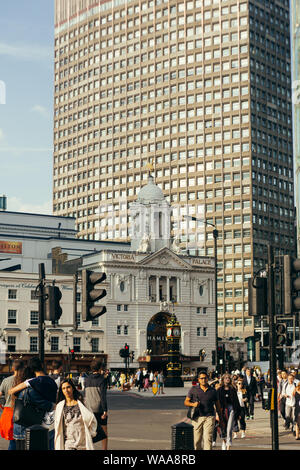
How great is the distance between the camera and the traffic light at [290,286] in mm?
16969

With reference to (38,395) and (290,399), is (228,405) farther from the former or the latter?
(38,395)

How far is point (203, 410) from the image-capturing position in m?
18.5

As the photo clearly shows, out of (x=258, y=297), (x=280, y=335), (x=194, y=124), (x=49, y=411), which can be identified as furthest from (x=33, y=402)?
(x=194, y=124)

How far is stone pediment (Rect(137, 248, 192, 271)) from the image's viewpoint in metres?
99.9

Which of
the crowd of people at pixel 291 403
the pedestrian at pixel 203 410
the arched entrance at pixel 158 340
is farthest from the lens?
the arched entrance at pixel 158 340

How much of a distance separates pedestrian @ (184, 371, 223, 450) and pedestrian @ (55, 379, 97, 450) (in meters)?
5.53

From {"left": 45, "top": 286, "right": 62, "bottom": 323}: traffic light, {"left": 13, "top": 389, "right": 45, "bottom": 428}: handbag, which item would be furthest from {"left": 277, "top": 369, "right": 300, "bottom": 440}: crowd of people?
{"left": 13, "top": 389, "right": 45, "bottom": 428}: handbag

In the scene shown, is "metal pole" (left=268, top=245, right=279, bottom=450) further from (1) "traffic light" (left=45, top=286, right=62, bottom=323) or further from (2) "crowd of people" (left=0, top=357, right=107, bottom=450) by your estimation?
(1) "traffic light" (left=45, top=286, right=62, bottom=323)

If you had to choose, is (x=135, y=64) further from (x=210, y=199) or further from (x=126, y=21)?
(x=210, y=199)

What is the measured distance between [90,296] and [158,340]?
265ft

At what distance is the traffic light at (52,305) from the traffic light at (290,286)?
6253 mm

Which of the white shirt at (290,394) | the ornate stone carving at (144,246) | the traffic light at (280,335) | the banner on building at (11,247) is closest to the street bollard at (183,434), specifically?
the traffic light at (280,335)

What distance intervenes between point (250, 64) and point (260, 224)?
25.7 m

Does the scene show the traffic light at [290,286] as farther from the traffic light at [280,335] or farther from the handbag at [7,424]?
the handbag at [7,424]
